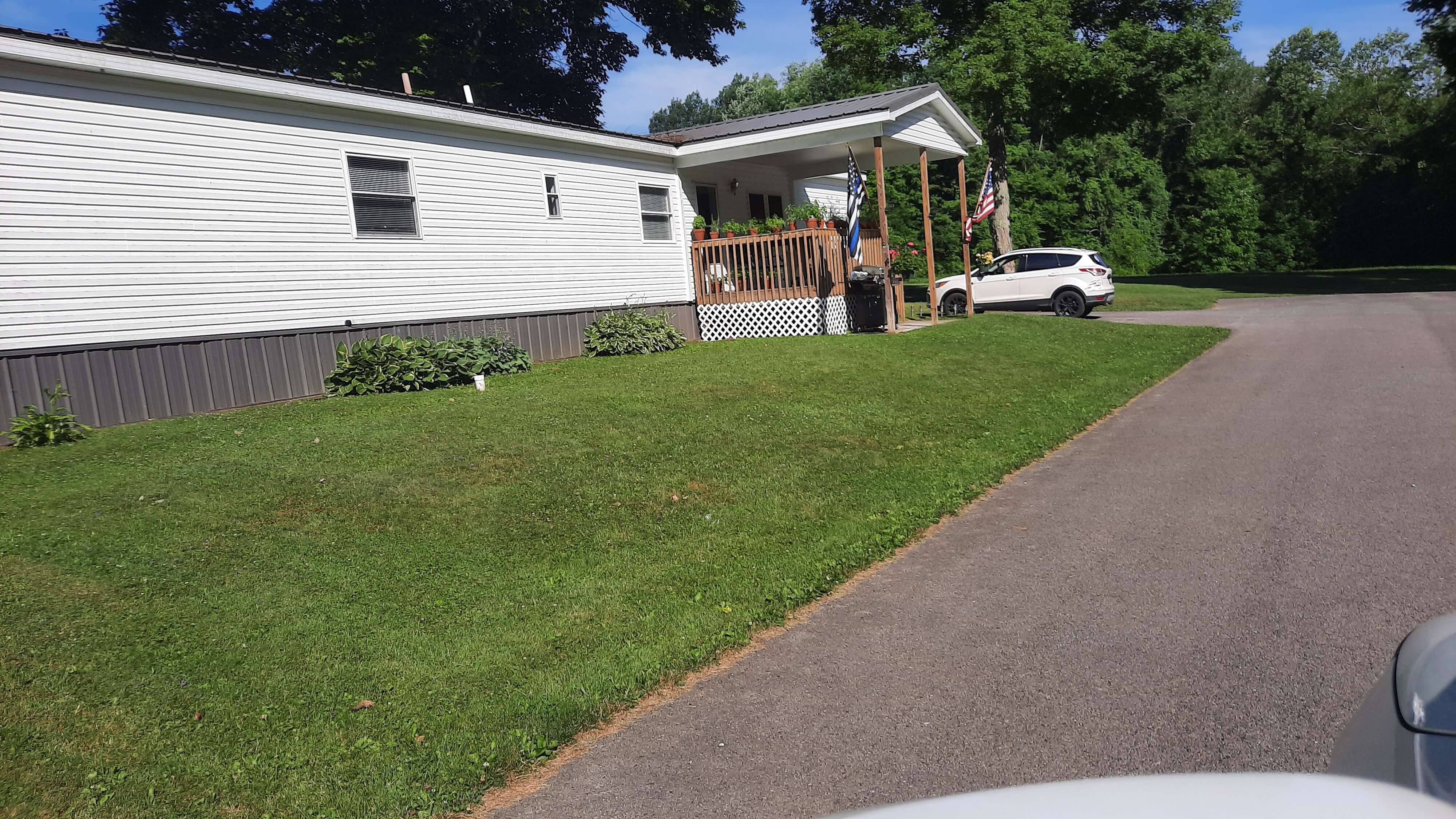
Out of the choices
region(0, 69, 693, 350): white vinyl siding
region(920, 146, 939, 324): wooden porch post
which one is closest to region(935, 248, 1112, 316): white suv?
region(920, 146, 939, 324): wooden porch post

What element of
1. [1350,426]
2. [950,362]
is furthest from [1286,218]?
[1350,426]

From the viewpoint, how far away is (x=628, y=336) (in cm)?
1534

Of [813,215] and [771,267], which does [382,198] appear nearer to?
[771,267]

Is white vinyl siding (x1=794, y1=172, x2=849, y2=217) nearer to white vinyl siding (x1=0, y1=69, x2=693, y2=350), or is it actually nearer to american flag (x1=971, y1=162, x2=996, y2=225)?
american flag (x1=971, y1=162, x2=996, y2=225)

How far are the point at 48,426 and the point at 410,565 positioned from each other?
5046mm

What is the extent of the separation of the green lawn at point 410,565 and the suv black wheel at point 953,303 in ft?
38.1

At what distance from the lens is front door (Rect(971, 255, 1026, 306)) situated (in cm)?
2230

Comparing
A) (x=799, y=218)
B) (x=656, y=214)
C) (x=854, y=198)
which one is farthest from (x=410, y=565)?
(x=799, y=218)

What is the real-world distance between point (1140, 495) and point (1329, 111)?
4443cm

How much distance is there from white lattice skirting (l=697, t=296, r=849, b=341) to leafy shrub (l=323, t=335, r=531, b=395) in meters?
6.58

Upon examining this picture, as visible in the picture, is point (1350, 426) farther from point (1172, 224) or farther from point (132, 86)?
point (1172, 224)

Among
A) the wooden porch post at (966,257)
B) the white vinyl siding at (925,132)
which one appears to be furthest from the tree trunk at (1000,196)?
the white vinyl siding at (925,132)

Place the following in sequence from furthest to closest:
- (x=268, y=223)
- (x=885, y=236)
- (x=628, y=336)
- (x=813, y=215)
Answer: (x=813, y=215)
(x=885, y=236)
(x=628, y=336)
(x=268, y=223)

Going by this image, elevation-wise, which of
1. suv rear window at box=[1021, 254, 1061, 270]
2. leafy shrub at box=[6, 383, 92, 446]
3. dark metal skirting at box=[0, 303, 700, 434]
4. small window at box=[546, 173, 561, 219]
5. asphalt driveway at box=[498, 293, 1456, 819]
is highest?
small window at box=[546, 173, 561, 219]
